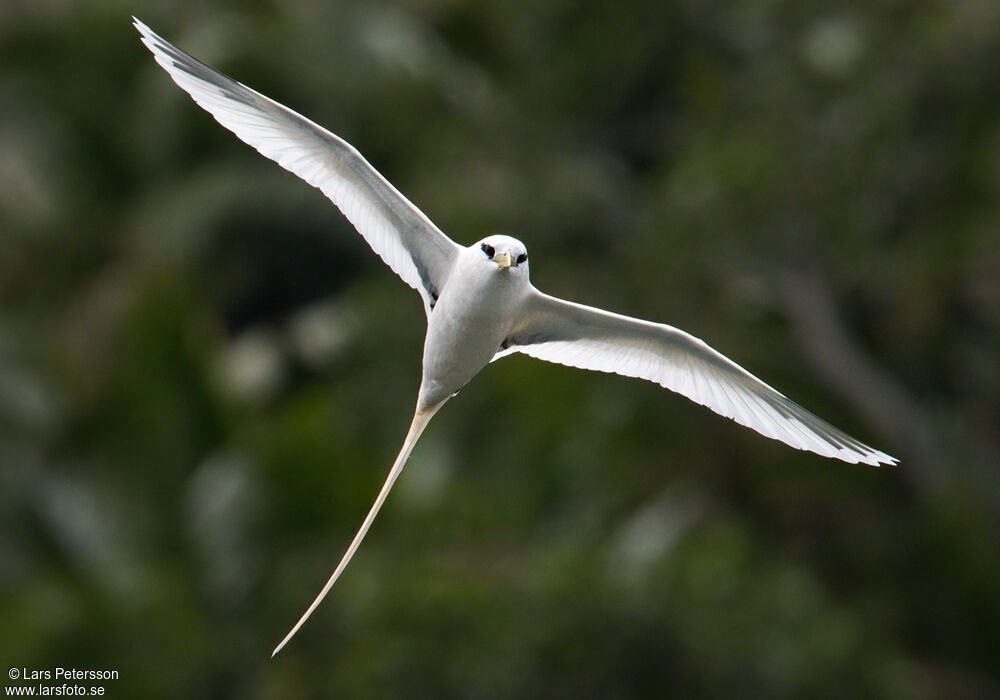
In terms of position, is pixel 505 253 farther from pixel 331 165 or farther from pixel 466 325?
pixel 331 165

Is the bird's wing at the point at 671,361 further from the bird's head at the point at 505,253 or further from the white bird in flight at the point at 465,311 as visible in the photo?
the bird's head at the point at 505,253

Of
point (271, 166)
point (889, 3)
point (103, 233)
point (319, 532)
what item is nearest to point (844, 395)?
point (889, 3)

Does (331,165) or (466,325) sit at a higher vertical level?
(331,165)

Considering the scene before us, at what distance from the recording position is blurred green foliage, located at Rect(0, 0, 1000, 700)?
14.7 meters

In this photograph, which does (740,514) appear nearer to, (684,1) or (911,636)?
(911,636)

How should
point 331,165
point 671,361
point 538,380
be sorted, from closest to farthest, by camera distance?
1. point 331,165
2. point 671,361
3. point 538,380

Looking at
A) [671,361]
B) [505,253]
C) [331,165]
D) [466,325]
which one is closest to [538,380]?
[671,361]

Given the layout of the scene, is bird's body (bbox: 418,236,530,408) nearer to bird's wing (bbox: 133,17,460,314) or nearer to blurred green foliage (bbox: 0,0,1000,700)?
bird's wing (bbox: 133,17,460,314)

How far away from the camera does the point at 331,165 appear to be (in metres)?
8.20

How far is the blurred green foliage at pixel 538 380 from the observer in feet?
48.3

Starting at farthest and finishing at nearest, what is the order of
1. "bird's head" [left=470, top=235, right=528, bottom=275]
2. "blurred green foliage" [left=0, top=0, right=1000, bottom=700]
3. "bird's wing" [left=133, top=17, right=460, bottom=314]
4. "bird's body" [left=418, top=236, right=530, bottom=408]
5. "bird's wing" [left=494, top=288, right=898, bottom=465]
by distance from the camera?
1. "blurred green foliage" [left=0, top=0, right=1000, bottom=700]
2. "bird's wing" [left=494, top=288, right=898, bottom=465]
3. "bird's wing" [left=133, top=17, right=460, bottom=314]
4. "bird's body" [left=418, top=236, right=530, bottom=408]
5. "bird's head" [left=470, top=235, right=528, bottom=275]

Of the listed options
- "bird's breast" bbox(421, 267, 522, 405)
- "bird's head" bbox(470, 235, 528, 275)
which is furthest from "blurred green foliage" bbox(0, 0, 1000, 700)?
"bird's head" bbox(470, 235, 528, 275)

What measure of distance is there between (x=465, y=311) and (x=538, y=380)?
899 centimetres

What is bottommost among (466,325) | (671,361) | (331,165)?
(466,325)
